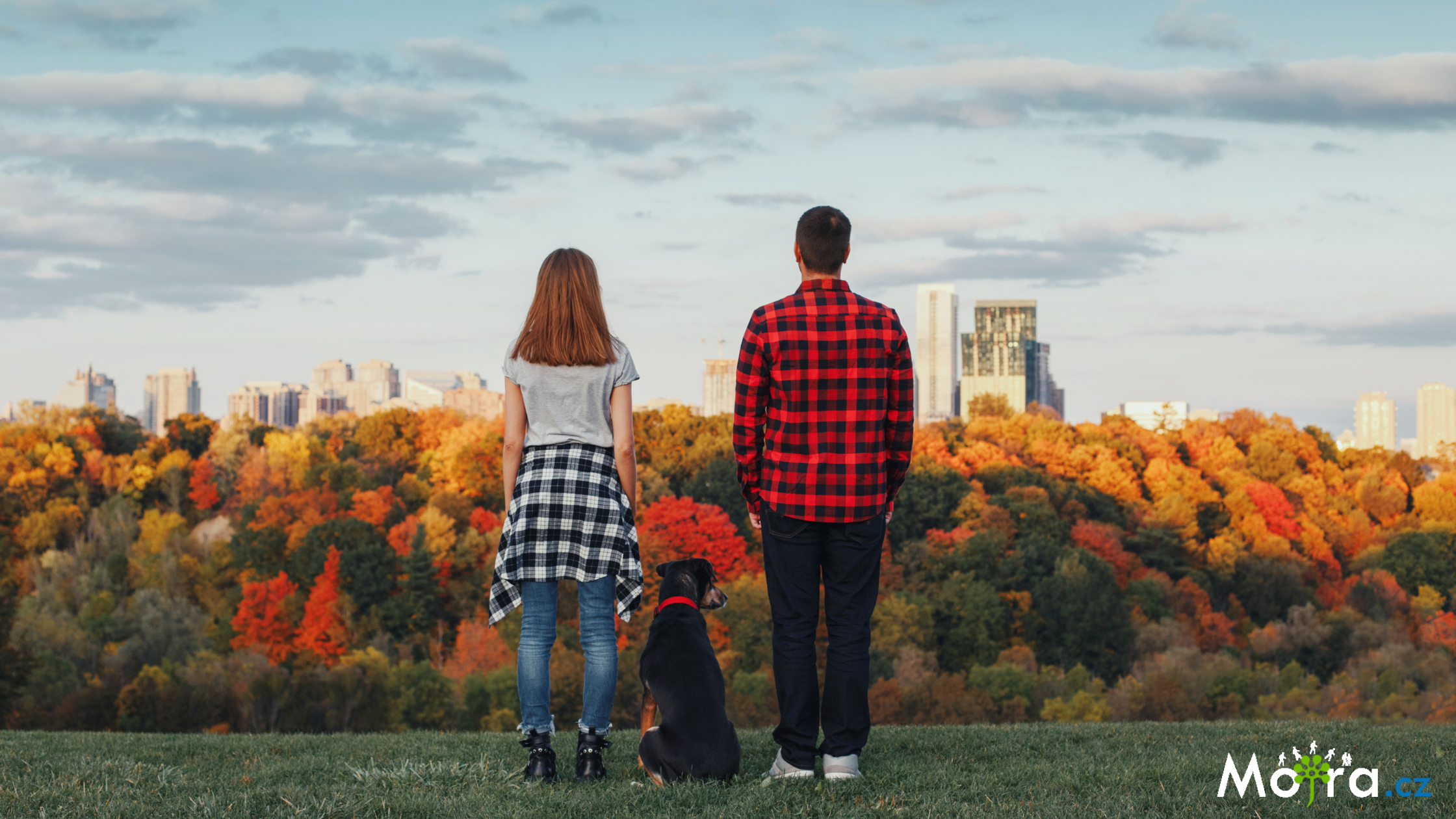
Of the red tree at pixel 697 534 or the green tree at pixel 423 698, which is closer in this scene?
the green tree at pixel 423 698

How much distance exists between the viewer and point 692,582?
181 inches

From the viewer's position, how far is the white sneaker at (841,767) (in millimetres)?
4270

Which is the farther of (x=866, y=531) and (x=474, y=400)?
(x=474, y=400)

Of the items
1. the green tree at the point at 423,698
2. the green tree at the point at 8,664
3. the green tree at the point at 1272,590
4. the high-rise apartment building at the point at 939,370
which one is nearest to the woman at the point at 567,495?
the green tree at the point at 8,664

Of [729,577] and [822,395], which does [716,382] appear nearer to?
[729,577]

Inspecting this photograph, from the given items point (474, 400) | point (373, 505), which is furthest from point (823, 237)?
point (474, 400)

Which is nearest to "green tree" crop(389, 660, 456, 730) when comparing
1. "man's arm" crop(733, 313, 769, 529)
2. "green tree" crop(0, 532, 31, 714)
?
"green tree" crop(0, 532, 31, 714)

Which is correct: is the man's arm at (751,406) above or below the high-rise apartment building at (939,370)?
below

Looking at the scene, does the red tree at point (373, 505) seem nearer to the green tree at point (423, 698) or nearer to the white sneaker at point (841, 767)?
A: the green tree at point (423, 698)

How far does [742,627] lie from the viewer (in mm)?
40812

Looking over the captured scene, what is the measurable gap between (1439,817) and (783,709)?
7.70 feet

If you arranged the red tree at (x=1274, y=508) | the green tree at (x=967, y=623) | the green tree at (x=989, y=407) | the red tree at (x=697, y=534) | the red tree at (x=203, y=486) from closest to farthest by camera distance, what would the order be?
the green tree at (x=967, y=623) < the red tree at (x=697, y=534) < the red tree at (x=1274, y=508) < the red tree at (x=203, y=486) < the green tree at (x=989, y=407)

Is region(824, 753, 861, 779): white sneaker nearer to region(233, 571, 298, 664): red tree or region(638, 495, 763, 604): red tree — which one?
region(638, 495, 763, 604): red tree

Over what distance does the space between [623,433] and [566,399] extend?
279 millimetres
